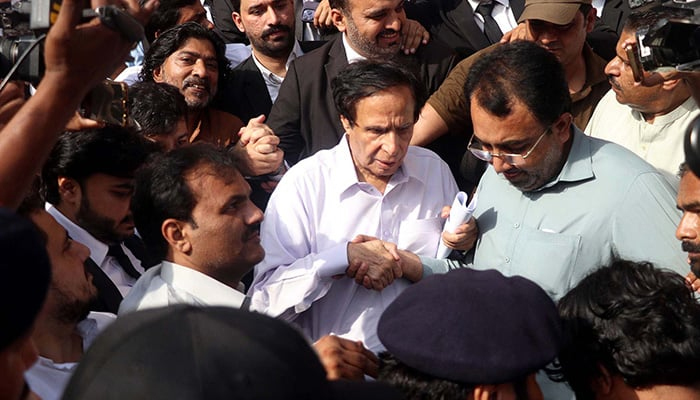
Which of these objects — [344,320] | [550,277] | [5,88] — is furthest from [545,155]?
[5,88]

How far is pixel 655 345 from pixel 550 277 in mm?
1061

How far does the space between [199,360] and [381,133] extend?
2702 millimetres

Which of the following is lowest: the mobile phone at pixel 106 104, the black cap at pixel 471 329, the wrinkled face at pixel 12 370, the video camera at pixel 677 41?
the black cap at pixel 471 329

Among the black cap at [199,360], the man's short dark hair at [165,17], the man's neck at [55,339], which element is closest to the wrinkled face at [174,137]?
Result: the man's short dark hair at [165,17]

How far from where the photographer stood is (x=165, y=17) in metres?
5.92

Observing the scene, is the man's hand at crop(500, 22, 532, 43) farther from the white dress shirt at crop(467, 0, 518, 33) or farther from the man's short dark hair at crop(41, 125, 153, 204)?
the man's short dark hair at crop(41, 125, 153, 204)

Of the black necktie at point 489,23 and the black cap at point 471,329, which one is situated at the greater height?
the black cap at point 471,329

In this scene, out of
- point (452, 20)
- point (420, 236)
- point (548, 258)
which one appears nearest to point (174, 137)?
point (420, 236)

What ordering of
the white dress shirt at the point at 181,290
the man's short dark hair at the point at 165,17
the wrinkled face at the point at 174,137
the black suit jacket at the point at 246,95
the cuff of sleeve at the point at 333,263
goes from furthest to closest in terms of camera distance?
the man's short dark hair at the point at 165,17, the black suit jacket at the point at 246,95, the wrinkled face at the point at 174,137, the cuff of sleeve at the point at 333,263, the white dress shirt at the point at 181,290

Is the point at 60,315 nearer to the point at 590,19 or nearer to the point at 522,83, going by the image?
the point at 522,83

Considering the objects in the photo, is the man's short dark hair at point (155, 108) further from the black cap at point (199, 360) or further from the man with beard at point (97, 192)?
the black cap at point (199, 360)

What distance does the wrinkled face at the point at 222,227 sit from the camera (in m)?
3.37

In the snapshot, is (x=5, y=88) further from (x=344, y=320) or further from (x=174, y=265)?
(x=344, y=320)

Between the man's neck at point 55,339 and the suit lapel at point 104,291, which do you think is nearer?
the man's neck at point 55,339
